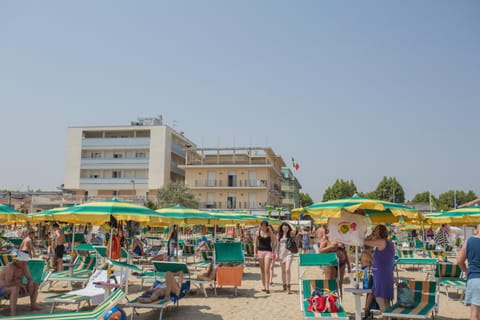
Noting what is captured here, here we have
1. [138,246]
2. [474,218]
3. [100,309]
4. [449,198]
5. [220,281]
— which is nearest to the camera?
[100,309]

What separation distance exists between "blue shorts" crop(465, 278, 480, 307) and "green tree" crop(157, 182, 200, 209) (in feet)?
139

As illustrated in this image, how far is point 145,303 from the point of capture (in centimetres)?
717

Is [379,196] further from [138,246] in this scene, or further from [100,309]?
[100,309]

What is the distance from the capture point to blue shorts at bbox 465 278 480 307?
4900mm

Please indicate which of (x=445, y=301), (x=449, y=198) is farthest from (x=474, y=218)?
(x=449, y=198)

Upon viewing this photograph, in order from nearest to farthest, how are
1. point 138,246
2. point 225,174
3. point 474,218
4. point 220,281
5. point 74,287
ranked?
1. point 220,281
2. point 74,287
3. point 474,218
4. point 138,246
5. point 225,174

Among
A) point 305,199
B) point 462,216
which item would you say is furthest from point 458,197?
point 462,216

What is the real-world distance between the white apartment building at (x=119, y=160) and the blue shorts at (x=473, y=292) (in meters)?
50.0

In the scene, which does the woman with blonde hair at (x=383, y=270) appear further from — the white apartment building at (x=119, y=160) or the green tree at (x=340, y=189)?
the green tree at (x=340, y=189)

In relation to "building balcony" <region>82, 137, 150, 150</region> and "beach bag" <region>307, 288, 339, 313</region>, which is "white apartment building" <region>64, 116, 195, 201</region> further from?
"beach bag" <region>307, 288, 339, 313</region>

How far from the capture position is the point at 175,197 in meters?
46.6

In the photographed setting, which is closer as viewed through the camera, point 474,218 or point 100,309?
point 100,309

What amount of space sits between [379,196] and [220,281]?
72029 mm

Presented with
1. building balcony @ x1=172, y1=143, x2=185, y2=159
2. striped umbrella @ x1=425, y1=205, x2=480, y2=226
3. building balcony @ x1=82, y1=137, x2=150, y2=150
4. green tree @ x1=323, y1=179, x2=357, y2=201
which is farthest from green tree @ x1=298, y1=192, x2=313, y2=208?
striped umbrella @ x1=425, y1=205, x2=480, y2=226
